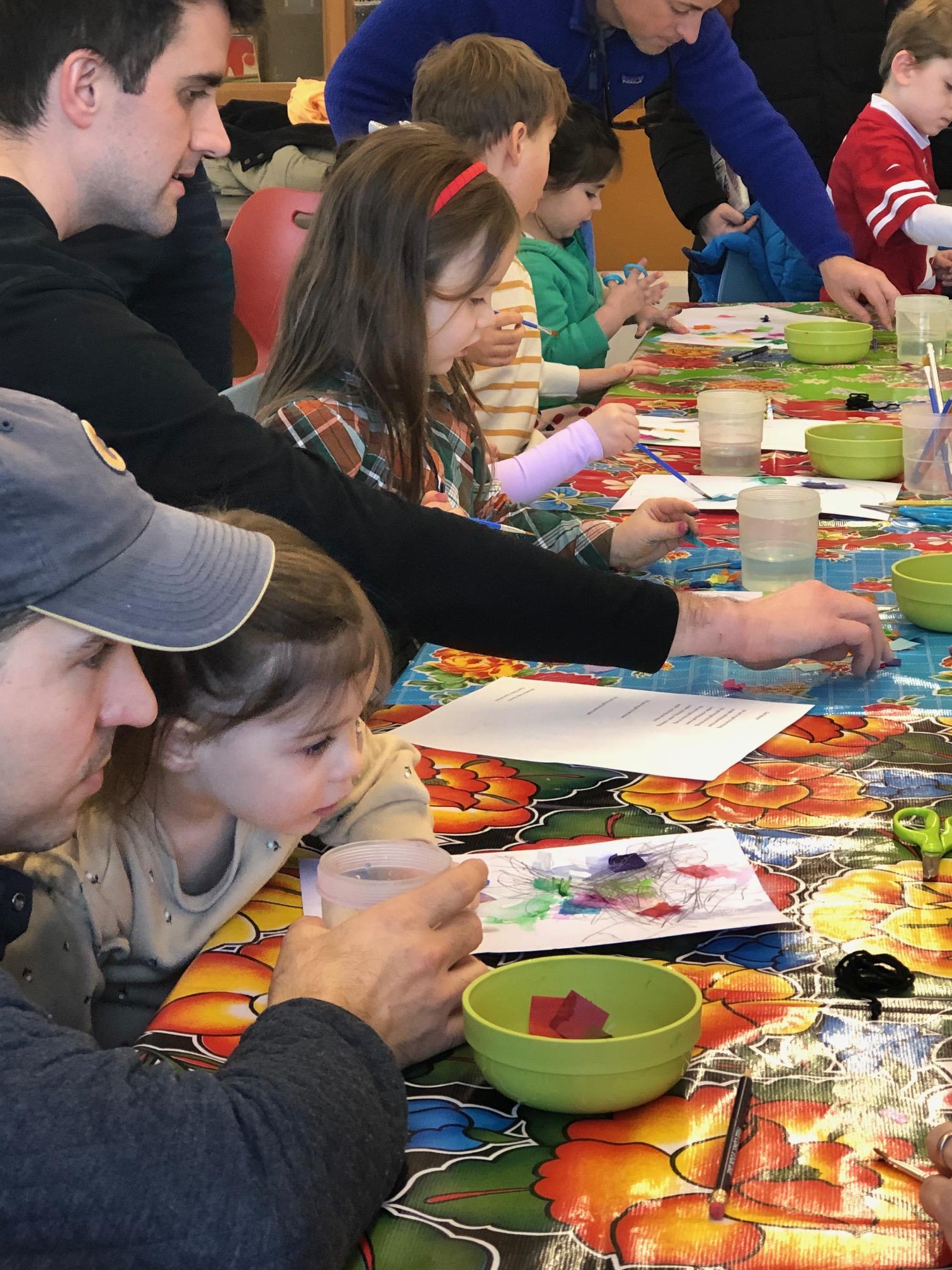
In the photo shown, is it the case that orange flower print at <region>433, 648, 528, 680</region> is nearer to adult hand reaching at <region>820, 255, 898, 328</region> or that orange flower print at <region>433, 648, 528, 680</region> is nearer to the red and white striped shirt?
adult hand reaching at <region>820, 255, 898, 328</region>

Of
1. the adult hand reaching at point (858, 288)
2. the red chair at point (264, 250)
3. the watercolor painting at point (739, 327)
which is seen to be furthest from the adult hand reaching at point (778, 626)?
the red chair at point (264, 250)

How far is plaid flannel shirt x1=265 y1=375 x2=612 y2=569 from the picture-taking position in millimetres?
1705

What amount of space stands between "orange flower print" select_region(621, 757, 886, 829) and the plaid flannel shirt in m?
0.62

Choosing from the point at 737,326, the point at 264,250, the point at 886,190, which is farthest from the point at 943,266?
the point at 264,250

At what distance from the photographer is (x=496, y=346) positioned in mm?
2293

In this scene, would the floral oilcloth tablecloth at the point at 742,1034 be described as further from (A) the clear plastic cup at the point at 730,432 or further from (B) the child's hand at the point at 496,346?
(B) the child's hand at the point at 496,346

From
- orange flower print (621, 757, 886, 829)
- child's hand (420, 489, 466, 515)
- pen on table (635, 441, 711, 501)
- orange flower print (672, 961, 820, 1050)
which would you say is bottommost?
pen on table (635, 441, 711, 501)

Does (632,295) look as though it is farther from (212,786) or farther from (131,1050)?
(131,1050)

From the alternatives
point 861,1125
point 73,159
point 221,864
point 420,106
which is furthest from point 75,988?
point 420,106

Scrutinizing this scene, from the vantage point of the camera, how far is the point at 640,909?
95 cm

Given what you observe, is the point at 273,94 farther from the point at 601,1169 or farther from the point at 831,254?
the point at 601,1169

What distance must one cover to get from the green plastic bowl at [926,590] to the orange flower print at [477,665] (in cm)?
40

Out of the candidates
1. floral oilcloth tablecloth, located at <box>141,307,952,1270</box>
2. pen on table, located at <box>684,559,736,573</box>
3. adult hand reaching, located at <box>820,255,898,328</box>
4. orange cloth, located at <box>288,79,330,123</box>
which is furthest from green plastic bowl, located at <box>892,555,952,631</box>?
orange cloth, located at <box>288,79,330,123</box>

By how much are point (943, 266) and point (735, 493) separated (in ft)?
7.04
